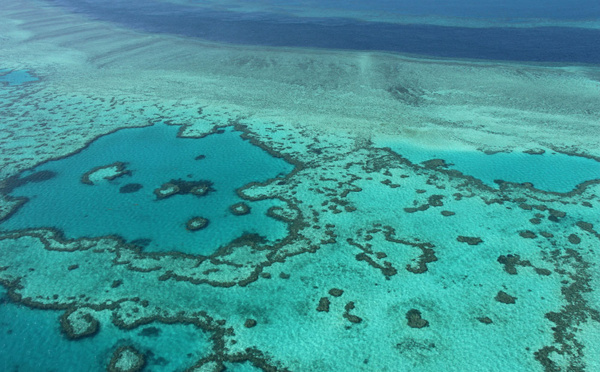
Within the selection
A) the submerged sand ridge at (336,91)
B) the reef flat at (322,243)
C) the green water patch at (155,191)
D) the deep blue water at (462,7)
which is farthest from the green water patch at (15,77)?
the deep blue water at (462,7)

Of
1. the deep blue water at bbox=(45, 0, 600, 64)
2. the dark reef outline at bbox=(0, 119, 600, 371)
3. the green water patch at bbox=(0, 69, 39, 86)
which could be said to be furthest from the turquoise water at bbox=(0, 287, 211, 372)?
→ the deep blue water at bbox=(45, 0, 600, 64)

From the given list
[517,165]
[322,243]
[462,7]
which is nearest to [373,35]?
[462,7]

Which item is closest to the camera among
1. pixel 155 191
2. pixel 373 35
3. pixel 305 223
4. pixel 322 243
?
pixel 322 243

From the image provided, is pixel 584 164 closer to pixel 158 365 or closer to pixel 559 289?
pixel 559 289

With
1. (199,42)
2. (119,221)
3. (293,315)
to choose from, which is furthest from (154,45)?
(293,315)

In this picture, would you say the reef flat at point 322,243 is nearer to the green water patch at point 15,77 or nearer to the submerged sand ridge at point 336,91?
the submerged sand ridge at point 336,91

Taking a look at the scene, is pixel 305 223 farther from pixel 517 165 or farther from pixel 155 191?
pixel 517 165

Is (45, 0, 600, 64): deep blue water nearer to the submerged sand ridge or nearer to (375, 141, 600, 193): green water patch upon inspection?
the submerged sand ridge
